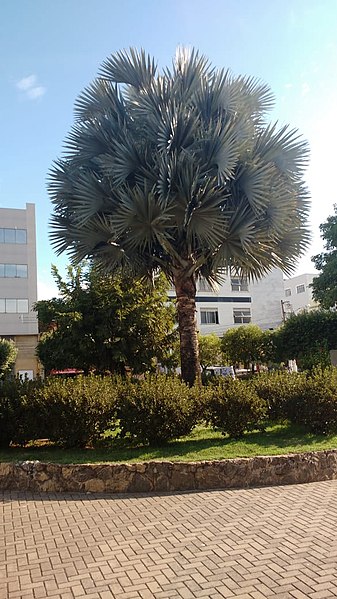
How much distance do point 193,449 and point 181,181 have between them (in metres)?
5.42

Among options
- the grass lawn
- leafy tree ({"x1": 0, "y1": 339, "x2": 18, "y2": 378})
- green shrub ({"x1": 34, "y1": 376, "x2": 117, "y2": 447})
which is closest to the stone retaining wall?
the grass lawn

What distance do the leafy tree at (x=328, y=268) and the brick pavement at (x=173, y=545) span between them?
1650cm

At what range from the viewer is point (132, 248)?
11812 mm

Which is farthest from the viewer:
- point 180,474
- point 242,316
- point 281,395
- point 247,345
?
point 242,316

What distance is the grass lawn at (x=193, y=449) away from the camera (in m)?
7.79

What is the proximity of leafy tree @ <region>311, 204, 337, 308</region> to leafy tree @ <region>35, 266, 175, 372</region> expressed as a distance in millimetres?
8112

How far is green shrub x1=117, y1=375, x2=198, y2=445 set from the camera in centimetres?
838

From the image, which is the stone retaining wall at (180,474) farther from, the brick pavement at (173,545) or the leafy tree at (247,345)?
the leafy tree at (247,345)

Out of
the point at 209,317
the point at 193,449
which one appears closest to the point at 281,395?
the point at 193,449

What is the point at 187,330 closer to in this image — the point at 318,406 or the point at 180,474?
the point at 318,406

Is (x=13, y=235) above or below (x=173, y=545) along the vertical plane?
above

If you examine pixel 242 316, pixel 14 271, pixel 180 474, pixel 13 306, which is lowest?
pixel 180 474

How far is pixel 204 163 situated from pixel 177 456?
6.20m

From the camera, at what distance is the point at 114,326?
1706 cm
